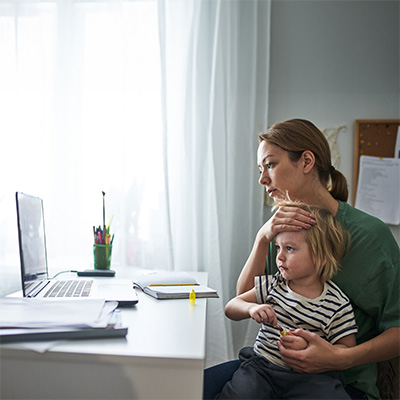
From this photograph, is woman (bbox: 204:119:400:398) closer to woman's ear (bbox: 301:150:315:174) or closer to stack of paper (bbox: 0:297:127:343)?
woman's ear (bbox: 301:150:315:174)

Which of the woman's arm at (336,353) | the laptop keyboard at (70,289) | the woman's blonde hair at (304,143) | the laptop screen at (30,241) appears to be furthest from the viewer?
the woman's blonde hair at (304,143)

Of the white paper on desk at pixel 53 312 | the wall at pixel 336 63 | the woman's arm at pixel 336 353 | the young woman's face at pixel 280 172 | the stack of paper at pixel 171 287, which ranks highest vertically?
the wall at pixel 336 63

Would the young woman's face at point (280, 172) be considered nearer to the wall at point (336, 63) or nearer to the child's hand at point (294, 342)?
the child's hand at point (294, 342)

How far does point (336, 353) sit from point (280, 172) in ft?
A: 1.91

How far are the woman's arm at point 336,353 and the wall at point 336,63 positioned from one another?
1.13 metres

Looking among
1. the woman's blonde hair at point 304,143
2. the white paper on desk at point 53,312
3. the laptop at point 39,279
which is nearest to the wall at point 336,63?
the woman's blonde hair at point 304,143

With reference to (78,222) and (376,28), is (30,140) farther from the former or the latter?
(376,28)

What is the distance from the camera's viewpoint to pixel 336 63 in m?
2.15

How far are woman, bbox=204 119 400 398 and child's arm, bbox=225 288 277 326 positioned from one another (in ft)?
0.24

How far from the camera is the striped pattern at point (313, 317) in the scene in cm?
115

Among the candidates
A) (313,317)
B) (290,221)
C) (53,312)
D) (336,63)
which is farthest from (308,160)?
(336,63)

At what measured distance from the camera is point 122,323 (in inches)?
40.3

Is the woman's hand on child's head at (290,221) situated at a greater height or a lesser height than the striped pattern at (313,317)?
greater

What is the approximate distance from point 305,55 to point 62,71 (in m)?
1.19
